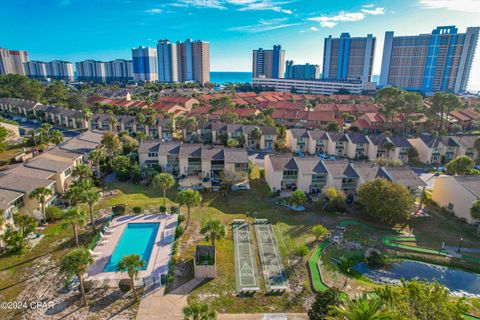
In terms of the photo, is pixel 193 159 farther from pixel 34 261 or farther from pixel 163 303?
pixel 163 303

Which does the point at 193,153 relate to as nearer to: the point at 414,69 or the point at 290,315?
the point at 290,315

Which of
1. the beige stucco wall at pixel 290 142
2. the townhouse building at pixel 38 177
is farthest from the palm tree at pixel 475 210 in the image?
the townhouse building at pixel 38 177

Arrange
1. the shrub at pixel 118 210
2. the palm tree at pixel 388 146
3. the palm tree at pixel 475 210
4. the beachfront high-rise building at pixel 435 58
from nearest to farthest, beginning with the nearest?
1. the palm tree at pixel 475 210
2. the shrub at pixel 118 210
3. the palm tree at pixel 388 146
4. the beachfront high-rise building at pixel 435 58

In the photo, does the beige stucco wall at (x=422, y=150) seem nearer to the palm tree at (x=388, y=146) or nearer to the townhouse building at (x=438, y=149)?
the townhouse building at (x=438, y=149)

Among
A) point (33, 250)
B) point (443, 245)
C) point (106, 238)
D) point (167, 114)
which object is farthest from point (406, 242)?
point (167, 114)

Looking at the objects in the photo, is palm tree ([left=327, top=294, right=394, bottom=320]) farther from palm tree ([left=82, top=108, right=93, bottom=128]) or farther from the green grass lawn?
palm tree ([left=82, top=108, right=93, bottom=128])
